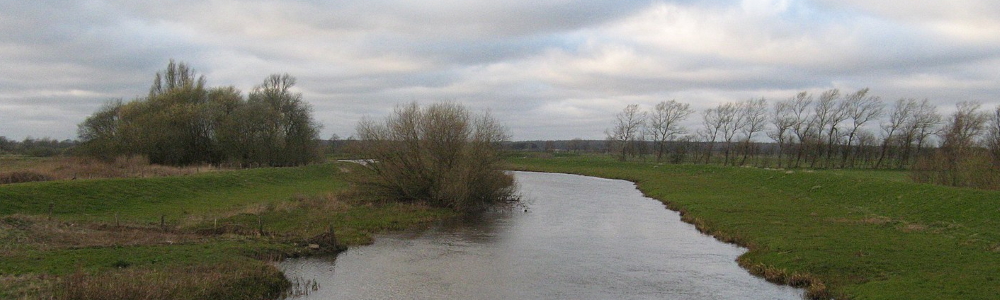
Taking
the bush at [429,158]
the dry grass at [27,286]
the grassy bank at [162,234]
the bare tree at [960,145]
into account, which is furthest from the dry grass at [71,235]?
the bare tree at [960,145]

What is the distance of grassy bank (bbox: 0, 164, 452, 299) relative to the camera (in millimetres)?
13023

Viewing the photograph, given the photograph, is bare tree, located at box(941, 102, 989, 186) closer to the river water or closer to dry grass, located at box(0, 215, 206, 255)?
the river water

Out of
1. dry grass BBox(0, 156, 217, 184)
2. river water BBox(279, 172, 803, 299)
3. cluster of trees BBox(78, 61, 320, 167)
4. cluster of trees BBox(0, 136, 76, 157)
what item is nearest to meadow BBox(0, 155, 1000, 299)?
river water BBox(279, 172, 803, 299)

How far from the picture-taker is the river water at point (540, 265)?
15.7 metres

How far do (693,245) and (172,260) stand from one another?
693 inches

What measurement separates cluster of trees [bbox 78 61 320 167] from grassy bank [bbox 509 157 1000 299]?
4316cm

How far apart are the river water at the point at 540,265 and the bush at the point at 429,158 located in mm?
4731

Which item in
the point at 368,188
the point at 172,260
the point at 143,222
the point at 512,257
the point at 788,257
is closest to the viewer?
the point at 172,260

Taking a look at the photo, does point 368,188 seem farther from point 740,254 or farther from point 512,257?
point 740,254

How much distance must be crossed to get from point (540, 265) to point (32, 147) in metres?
93.1

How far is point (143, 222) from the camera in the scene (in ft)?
73.4

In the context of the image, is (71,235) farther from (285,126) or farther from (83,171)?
(285,126)

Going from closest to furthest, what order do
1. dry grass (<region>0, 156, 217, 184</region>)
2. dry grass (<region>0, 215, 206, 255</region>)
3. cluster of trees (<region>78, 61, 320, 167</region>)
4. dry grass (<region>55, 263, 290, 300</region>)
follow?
1. dry grass (<region>55, 263, 290, 300</region>)
2. dry grass (<region>0, 215, 206, 255</region>)
3. dry grass (<region>0, 156, 217, 184</region>)
4. cluster of trees (<region>78, 61, 320, 167</region>)

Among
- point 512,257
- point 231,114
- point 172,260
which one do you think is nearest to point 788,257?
point 512,257
